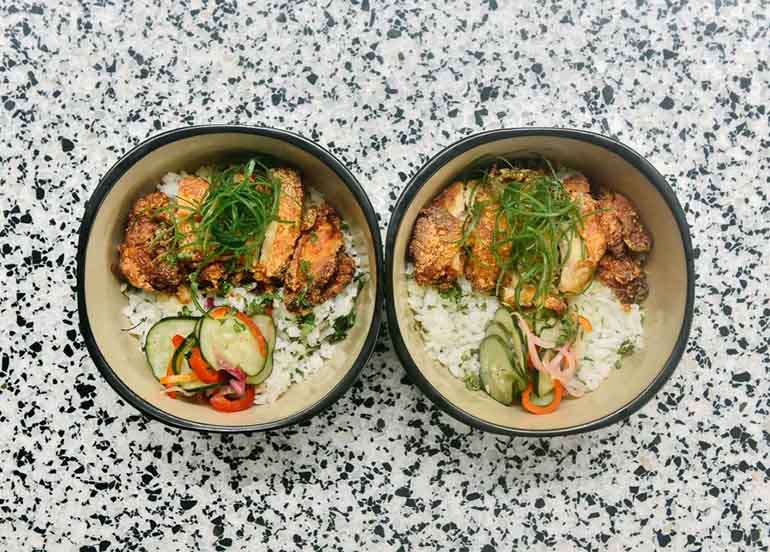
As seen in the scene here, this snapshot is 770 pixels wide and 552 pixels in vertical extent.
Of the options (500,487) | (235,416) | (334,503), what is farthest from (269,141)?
(500,487)

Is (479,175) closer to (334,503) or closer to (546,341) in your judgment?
(546,341)

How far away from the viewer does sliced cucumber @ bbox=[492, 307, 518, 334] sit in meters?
2.02

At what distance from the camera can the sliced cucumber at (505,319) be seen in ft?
6.61

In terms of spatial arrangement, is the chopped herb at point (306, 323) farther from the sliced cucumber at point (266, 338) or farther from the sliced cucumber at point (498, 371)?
the sliced cucumber at point (498, 371)

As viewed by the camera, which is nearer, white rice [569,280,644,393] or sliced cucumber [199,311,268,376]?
sliced cucumber [199,311,268,376]

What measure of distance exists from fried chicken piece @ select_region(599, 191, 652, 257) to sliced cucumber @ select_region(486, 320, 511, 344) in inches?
15.0

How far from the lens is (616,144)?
187 centimetres

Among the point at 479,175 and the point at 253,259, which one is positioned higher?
the point at 479,175

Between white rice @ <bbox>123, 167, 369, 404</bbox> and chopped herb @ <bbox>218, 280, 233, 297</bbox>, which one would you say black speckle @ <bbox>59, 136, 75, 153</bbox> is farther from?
chopped herb @ <bbox>218, 280, 233, 297</bbox>

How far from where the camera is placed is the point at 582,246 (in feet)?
6.47

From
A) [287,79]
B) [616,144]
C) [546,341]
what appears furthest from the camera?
[287,79]

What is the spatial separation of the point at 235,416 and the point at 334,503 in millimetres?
467

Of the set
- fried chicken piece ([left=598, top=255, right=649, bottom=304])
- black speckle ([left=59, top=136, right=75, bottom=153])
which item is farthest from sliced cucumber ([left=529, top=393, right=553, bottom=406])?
black speckle ([left=59, top=136, right=75, bottom=153])

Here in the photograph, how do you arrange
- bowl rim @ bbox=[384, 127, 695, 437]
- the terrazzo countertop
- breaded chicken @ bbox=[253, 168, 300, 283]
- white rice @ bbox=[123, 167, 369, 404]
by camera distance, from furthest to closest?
1. the terrazzo countertop
2. white rice @ bbox=[123, 167, 369, 404]
3. breaded chicken @ bbox=[253, 168, 300, 283]
4. bowl rim @ bbox=[384, 127, 695, 437]
